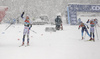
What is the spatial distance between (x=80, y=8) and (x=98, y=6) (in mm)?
4208

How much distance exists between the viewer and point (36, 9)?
4800 cm

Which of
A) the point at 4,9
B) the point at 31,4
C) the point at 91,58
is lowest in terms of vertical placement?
the point at 91,58

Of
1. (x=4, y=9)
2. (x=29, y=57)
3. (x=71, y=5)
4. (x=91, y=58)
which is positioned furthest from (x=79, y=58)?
(x=71, y=5)

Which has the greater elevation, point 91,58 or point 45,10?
point 45,10

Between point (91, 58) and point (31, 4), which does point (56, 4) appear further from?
point (91, 58)

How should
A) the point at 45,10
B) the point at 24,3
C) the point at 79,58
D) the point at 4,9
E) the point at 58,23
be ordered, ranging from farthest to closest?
the point at 45,10, the point at 24,3, the point at 58,23, the point at 4,9, the point at 79,58

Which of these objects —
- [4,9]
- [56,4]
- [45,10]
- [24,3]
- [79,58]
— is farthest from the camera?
[56,4]

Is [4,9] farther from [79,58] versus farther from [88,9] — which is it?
[88,9]

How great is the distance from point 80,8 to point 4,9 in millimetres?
25737

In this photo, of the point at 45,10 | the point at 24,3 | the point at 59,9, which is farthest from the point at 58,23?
the point at 59,9

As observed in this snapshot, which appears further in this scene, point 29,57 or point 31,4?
point 31,4

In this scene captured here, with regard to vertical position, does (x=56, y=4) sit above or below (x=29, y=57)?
above

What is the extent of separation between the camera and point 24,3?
45938 mm

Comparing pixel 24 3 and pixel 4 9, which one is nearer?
pixel 4 9
